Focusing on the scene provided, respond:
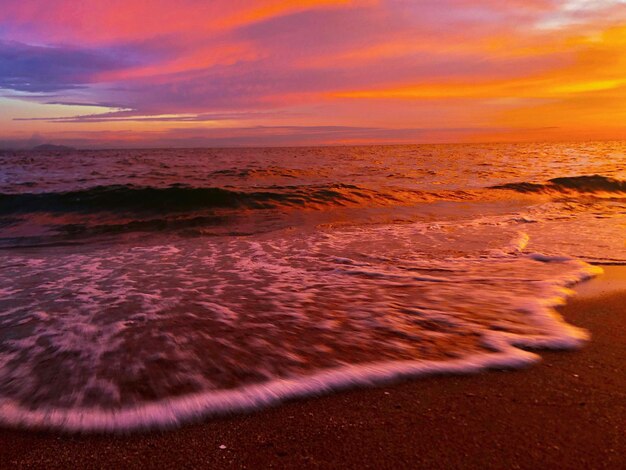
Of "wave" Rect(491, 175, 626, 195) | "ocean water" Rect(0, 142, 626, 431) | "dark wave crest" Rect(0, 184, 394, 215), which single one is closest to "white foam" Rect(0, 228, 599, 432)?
"ocean water" Rect(0, 142, 626, 431)

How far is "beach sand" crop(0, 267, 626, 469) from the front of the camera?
7.11 feet

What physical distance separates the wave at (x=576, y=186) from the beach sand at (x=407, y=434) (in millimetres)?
16543

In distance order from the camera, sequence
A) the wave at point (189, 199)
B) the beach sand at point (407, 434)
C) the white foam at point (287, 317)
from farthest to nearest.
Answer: the wave at point (189, 199) → the white foam at point (287, 317) → the beach sand at point (407, 434)

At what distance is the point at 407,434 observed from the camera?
7.75 feet

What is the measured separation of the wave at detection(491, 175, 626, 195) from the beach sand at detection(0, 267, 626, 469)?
1654cm

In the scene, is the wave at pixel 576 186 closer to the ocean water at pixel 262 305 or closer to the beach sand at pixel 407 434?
the ocean water at pixel 262 305

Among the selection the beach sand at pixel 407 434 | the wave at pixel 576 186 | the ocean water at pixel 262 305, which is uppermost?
the beach sand at pixel 407 434

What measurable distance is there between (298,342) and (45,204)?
1382 centimetres

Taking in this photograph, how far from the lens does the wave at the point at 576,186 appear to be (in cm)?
1783

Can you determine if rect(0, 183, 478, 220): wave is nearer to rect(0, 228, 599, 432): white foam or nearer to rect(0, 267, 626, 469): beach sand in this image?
rect(0, 228, 599, 432): white foam

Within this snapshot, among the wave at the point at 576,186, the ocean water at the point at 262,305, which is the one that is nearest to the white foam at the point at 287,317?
the ocean water at the point at 262,305

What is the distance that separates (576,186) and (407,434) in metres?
19.5

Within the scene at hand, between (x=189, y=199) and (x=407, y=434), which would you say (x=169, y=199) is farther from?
(x=407, y=434)

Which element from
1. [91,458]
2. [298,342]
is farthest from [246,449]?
[298,342]
